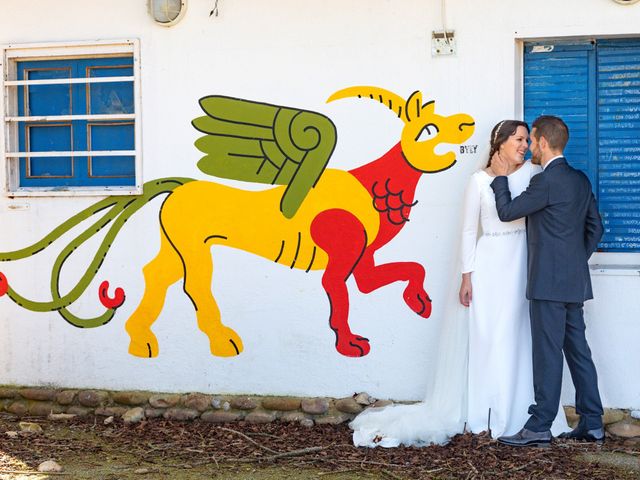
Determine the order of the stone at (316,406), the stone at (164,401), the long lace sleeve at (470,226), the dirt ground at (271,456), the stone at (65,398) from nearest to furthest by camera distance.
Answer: the dirt ground at (271,456) → the long lace sleeve at (470,226) → the stone at (316,406) → the stone at (164,401) → the stone at (65,398)

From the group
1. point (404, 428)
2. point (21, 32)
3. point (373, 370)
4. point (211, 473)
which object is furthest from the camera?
point (21, 32)

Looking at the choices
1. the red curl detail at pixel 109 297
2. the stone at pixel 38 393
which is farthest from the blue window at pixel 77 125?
the stone at pixel 38 393

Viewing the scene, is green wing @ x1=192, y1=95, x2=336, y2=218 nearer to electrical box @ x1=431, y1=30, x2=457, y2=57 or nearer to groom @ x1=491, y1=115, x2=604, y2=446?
electrical box @ x1=431, y1=30, x2=457, y2=57

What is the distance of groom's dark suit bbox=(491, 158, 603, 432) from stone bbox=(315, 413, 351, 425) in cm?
134

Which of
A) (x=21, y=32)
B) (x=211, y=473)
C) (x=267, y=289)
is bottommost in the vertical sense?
(x=211, y=473)

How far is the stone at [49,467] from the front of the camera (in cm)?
583

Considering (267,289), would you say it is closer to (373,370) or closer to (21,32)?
(373,370)

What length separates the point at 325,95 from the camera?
6828 mm

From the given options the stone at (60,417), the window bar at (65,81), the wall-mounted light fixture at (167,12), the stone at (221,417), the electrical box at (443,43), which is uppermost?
the wall-mounted light fixture at (167,12)

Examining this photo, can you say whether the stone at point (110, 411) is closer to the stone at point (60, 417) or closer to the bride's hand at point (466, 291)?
the stone at point (60, 417)

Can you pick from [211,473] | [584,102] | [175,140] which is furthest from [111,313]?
[584,102]

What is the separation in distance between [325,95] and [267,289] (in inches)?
59.0

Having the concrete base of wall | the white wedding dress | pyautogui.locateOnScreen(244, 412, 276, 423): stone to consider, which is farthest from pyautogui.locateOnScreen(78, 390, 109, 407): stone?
the white wedding dress

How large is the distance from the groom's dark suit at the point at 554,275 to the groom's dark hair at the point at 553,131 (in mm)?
124
